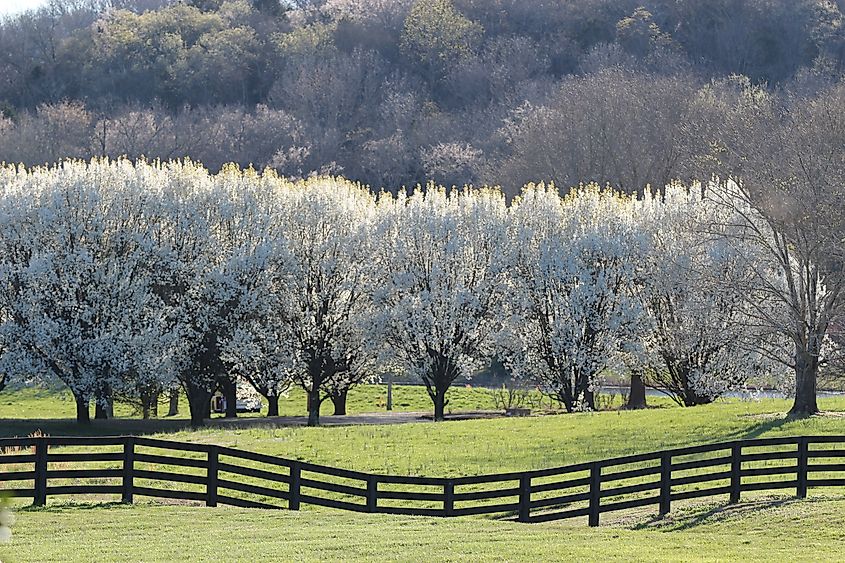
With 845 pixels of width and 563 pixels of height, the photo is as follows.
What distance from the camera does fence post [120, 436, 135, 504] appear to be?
20.9 meters

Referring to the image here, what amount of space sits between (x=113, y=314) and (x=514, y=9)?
96909 millimetres

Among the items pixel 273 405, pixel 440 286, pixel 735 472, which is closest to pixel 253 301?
pixel 273 405

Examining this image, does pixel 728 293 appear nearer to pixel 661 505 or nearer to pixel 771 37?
pixel 661 505

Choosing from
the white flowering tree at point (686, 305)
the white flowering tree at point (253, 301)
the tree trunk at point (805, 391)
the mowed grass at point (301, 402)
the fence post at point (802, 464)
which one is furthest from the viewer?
the mowed grass at point (301, 402)

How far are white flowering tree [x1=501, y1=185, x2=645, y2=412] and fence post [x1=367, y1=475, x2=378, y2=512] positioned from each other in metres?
29.4

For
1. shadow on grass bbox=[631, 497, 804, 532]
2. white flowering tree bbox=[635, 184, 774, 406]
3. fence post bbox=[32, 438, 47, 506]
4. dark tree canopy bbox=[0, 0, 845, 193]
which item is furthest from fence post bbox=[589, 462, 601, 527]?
dark tree canopy bbox=[0, 0, 845, 193]

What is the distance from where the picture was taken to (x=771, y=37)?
118875 millimetres

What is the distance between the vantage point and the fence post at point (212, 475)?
834 inches

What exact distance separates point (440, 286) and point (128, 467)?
103ft

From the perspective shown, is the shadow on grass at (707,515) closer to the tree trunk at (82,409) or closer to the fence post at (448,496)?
the fence post at (448,496)

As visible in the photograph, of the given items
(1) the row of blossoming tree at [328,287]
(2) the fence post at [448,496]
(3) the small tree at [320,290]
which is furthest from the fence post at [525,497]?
(3) the small tree at [320,290]

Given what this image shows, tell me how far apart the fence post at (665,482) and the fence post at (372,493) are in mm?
5548

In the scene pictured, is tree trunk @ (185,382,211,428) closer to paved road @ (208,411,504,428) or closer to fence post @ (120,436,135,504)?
paved road @ (208,411,504,428)

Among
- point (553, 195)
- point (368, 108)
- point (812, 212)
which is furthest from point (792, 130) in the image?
point (368, 108)
